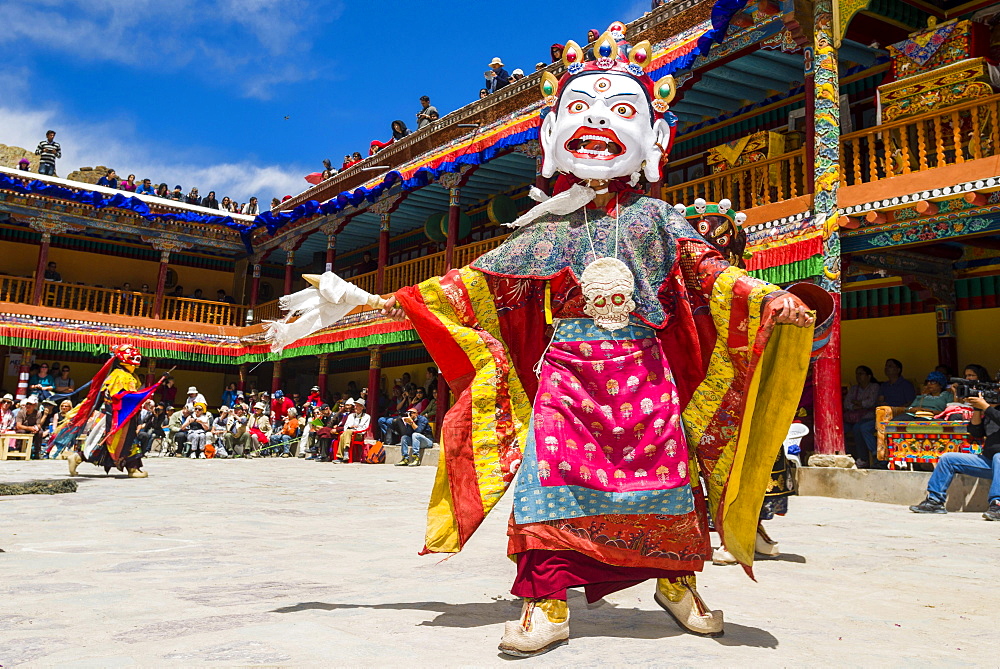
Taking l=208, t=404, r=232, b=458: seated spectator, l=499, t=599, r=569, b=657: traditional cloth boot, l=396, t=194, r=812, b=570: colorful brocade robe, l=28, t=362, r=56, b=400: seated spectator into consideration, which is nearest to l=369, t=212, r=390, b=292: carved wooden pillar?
l=208, t=404, r=232, b=458: seated spectator

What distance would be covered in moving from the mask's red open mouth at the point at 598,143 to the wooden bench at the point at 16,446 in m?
13.6

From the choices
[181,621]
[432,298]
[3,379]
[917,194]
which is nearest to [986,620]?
[432,298]

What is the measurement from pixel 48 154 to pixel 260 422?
446 inches

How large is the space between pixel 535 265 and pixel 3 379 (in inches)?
835

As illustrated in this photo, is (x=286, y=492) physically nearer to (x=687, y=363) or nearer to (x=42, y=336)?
(x=687, y=363)

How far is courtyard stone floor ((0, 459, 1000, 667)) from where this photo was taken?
2.25 m

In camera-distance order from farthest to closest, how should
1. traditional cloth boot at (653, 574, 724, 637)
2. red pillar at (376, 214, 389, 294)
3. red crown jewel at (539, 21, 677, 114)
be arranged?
1. red pillar at (376, 214, 389, 294)
2. red crown jewel at (539, 21, 677, 114)
3. traditional cloth boot at (653, 574, 724, 637)

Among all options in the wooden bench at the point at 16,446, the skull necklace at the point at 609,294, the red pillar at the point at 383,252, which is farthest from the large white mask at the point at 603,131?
the red pillar at the point at 383,252

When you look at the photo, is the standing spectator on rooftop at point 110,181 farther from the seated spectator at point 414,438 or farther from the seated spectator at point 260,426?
the seated spectator at point 414,438

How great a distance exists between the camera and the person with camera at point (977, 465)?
235 inches

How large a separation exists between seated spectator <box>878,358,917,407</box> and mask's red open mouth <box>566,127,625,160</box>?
7614mm

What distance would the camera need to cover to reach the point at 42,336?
18766mm

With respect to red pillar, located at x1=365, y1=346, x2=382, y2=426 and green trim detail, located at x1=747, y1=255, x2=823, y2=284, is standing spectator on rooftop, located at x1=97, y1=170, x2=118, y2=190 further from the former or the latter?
green trim detail, located at x1=747, y1=255, x2=823, y2=284

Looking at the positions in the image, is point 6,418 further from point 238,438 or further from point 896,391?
point 896,391
